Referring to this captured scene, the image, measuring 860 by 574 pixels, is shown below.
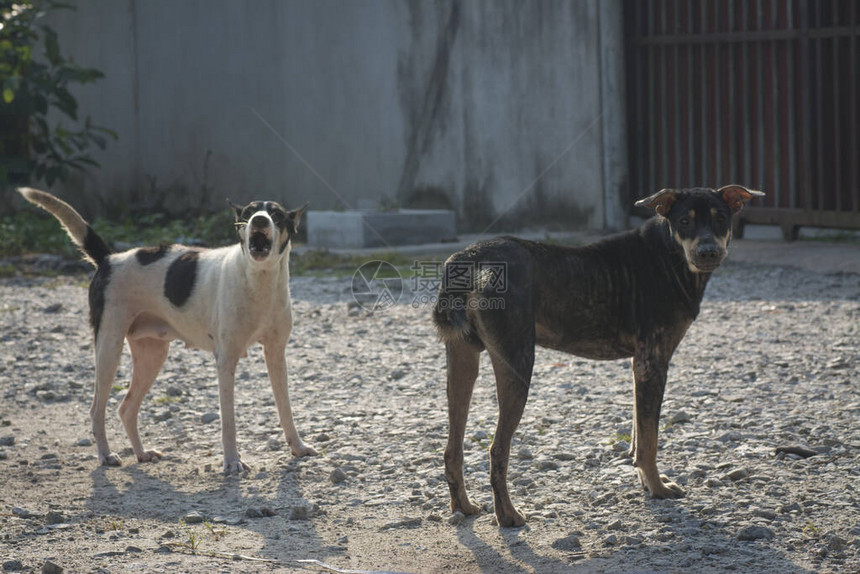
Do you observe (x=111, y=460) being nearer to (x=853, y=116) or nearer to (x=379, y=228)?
(x=379, y=228)

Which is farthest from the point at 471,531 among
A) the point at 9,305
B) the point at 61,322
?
the point at 9,305

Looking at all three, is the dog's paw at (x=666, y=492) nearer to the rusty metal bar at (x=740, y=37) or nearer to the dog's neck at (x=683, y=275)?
the dog's neck at (x=683, y=275)

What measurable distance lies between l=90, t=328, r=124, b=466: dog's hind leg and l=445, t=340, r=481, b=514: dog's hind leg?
1.97 m

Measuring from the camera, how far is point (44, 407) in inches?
263

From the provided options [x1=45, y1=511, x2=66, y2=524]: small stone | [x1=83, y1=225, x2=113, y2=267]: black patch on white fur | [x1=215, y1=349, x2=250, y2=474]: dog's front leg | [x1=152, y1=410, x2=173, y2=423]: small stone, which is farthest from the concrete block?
[x1=45, y1=511, x2=66, y2=524]: small stone

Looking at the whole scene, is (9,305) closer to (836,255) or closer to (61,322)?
(61,322)

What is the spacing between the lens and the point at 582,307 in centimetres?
464

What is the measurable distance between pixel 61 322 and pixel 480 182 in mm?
5393

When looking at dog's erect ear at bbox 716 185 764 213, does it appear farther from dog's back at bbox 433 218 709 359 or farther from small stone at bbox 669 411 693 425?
small stone at bbox 669 411 693 425

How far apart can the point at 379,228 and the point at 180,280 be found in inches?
252

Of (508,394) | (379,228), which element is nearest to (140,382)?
(508,394)

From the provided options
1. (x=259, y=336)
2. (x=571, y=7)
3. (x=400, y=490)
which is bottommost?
(x=400, y=490)

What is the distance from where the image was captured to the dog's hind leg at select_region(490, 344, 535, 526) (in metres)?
4.36

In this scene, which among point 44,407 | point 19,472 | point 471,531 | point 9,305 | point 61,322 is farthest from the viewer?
point 9,305
